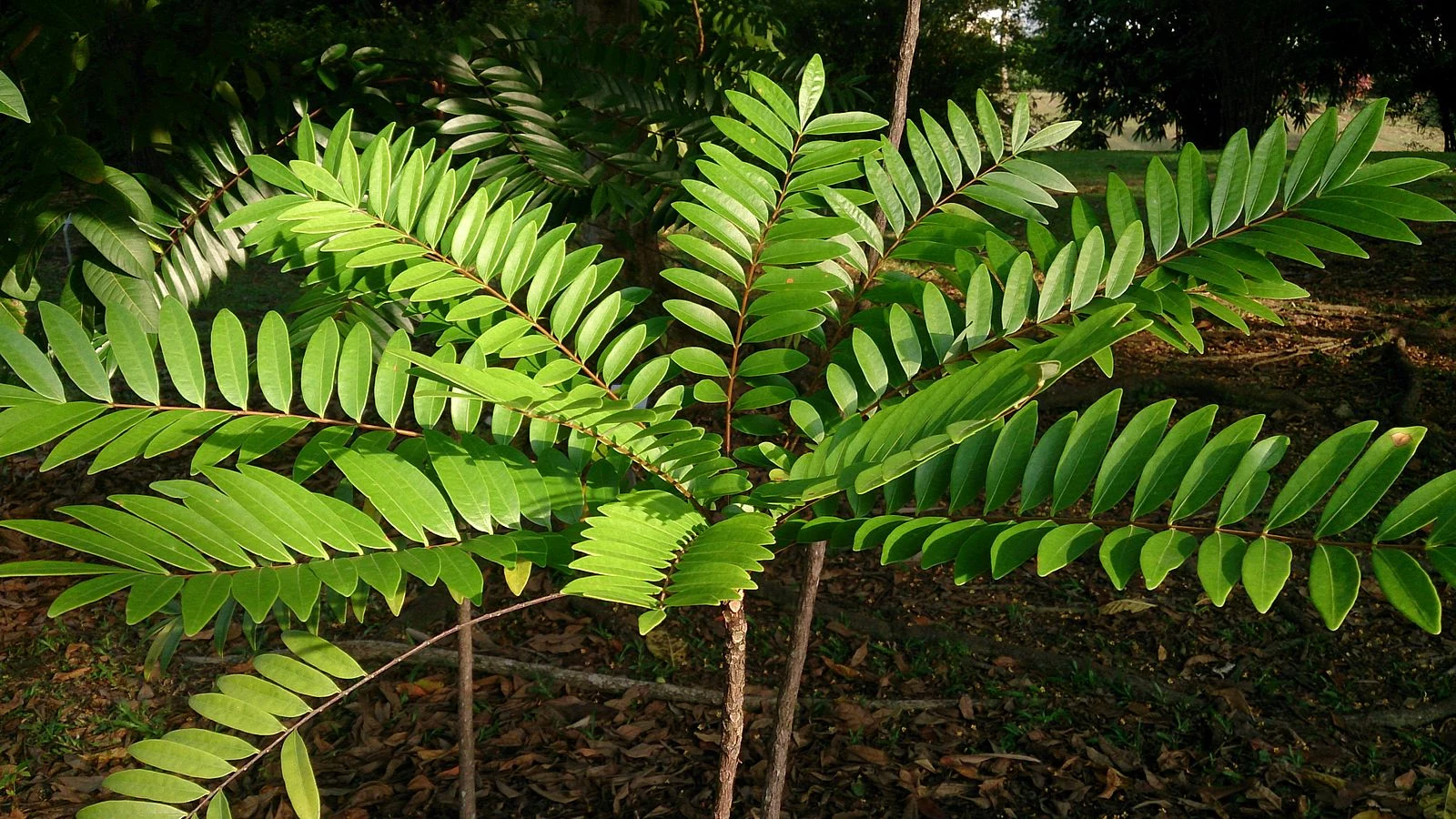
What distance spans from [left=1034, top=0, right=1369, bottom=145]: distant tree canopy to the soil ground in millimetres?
5703

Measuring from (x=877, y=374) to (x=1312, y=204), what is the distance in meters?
0.55

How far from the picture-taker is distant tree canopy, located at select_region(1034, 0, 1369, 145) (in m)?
8.19

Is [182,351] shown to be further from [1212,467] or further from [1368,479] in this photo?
[1368,479]

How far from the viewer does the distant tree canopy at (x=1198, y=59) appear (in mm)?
8188

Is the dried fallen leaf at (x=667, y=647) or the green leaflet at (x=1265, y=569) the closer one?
the green leaflet at (x=1265, y=569)

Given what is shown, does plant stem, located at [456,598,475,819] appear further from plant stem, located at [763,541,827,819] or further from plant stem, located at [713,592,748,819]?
plant stem, located at [713,592,748,819]

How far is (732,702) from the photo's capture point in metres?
1.28

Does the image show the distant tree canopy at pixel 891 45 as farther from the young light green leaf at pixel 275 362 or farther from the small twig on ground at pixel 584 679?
the young light green leaf at pixel 275 362

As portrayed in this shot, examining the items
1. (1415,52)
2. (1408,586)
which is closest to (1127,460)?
(1408,586)

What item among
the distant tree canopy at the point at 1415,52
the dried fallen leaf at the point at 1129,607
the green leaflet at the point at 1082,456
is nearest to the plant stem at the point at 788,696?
the green leaflet at the point at 1082,456

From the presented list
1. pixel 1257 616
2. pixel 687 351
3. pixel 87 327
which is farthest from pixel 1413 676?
pixel 87 327

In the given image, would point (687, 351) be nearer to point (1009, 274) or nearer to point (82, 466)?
point (1009, 274)

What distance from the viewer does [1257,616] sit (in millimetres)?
3004

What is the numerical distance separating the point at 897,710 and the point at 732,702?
150cm
